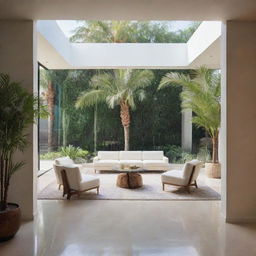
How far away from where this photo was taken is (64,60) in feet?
28.3

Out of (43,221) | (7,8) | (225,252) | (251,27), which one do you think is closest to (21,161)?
(43,221)

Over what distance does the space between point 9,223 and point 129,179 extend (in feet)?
12.4

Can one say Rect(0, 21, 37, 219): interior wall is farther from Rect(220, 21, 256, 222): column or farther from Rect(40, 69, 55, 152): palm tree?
Rect(40, 69, 55, 152): palm tree

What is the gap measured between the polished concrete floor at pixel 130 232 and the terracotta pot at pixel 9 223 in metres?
0.10

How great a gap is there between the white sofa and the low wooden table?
166cm

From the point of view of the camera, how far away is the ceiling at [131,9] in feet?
13.2

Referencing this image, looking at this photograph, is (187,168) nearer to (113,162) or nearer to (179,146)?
(113,162)

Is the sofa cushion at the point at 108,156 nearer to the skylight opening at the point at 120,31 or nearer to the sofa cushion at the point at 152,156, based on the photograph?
the sofa cushion at the point at 152,156

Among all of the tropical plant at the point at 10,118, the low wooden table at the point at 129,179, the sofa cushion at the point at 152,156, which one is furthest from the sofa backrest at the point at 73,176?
the sofa cushion at the point at 152,156

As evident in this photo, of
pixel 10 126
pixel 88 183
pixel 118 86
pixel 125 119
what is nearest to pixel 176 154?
pixel 125 119

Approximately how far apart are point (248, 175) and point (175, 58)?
18.4ft

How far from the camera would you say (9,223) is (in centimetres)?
383

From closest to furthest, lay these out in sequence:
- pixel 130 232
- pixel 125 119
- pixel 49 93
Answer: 1. pixel 130 232
2. pixel 125 119
3. pixel 49 93

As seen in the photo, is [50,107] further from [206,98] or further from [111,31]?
[206,98]
